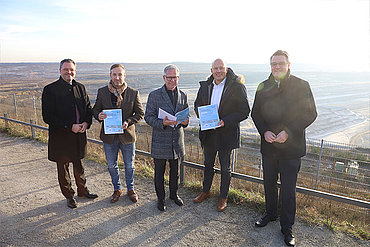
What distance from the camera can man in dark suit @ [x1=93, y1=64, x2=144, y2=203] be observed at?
3921mm

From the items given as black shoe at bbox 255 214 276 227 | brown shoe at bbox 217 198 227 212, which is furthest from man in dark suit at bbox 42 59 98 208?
black shoe at bbox 255 214 276 227

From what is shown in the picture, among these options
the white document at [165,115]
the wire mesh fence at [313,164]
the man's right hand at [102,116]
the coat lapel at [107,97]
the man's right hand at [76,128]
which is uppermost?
the coat lapel at [107,97]

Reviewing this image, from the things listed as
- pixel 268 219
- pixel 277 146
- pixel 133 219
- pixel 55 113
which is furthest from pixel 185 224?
pixel 55 113

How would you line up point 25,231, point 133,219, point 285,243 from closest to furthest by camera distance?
point 285,243, point 25,231, point 133,219

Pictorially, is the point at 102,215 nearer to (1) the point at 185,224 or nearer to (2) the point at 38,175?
(1) the point at 185,224

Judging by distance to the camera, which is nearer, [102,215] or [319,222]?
[319,222]

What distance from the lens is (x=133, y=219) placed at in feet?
12.5

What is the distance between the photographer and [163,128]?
379 cm

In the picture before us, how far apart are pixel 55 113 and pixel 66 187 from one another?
1.17 meters

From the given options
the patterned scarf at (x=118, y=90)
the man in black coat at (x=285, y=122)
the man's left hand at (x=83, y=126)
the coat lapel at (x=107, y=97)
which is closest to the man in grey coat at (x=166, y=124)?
the patterned scarf at (x=118, y=90)

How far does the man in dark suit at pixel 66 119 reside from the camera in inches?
149

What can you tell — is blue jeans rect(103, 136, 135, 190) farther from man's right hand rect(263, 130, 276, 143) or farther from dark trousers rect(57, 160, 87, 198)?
man's right hand rect(263, 130, 276, 143)

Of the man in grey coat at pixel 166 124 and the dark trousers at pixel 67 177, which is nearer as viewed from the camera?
the man in grey coat at pixel 166 124

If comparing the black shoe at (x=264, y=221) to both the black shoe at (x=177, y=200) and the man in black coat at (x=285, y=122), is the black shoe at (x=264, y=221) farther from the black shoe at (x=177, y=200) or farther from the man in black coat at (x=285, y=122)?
the black shoe at (x=177, y=200)
